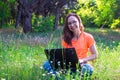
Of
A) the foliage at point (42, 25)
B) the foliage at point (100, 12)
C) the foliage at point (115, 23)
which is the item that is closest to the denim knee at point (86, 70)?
the foliage at point (42, 25)

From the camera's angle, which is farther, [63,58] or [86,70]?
[63,58]

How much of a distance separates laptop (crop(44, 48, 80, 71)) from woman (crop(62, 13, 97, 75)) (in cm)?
23

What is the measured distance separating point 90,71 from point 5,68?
1479mm

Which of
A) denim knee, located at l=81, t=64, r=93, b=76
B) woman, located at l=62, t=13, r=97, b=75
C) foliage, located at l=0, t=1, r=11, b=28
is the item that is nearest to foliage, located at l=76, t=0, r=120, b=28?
foliage, located at l=0, t=1, r=11, b=28

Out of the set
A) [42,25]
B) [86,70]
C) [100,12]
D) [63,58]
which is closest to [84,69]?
[86,70]

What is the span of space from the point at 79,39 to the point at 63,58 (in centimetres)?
55

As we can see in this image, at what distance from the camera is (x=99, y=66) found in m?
5.63

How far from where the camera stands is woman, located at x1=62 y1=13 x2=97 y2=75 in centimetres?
569

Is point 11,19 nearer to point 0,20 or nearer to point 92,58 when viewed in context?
point 0,20

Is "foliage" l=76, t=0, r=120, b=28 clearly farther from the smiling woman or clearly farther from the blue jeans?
the blue jeans

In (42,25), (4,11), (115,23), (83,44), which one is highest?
(4,11)

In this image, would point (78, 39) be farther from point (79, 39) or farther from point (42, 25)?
point (42, 25)

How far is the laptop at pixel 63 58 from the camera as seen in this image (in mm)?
5277

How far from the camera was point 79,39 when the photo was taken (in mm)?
5789
